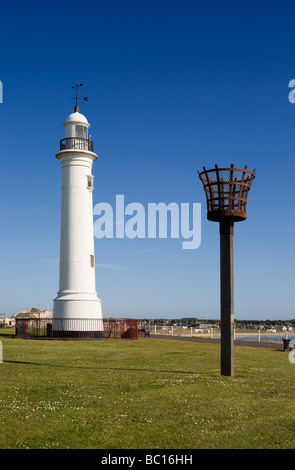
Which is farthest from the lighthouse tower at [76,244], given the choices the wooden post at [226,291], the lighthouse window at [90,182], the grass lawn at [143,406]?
the wooden post at [226,291]

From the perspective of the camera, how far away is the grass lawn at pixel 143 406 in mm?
8062

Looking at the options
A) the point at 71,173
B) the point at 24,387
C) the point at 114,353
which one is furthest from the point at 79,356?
the point at 71,173

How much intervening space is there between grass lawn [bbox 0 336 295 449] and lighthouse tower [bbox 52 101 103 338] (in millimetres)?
15912

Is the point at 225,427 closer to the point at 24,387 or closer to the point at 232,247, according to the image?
the point at 24,387

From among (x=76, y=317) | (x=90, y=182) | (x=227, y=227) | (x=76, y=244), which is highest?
(x=90, y=182)

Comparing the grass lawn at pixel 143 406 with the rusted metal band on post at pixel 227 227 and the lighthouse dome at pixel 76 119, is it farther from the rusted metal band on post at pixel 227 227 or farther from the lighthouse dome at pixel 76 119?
the lighthouse dome at pixel 76 119

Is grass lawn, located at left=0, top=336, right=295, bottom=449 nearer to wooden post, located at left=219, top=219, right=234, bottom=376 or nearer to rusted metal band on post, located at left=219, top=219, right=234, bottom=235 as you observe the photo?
wooden post, located at left=219, top=219, right=234, bottom=376

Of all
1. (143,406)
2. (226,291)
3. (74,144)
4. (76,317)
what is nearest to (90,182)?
(74,144)

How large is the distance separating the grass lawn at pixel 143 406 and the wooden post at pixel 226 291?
878 millimetres

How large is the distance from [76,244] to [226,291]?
21.0m

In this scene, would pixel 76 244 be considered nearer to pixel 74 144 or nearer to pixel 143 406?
pixel 74 144

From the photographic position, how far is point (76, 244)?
118 ft

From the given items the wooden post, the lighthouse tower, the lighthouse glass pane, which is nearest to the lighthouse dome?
the lighthouse tower
